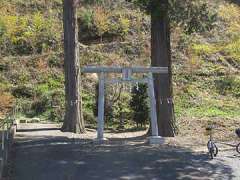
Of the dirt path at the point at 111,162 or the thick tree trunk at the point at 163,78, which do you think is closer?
the dirt path at the point at 111,162

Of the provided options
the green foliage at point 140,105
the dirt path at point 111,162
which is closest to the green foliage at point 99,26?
the green foliage at point 140,105

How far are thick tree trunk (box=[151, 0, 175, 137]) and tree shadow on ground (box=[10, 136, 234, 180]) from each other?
8.95ft

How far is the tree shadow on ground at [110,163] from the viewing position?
14.1 m

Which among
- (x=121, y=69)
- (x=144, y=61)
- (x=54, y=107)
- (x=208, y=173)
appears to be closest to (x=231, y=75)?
(x=144, y=61)

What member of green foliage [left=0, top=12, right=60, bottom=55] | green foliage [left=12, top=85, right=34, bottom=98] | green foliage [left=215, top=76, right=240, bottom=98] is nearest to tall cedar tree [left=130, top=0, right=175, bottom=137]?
green foliage [left=215, top=76, right=240, bottom=98]

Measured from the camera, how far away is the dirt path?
14148 mm

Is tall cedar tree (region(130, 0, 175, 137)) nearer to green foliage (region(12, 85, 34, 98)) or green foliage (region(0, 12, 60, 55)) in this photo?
green foliage (region(12, 85, 34, 98))

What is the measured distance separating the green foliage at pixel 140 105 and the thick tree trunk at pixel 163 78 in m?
2.39

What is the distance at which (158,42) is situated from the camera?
2139 cm

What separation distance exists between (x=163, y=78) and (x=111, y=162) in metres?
6.61

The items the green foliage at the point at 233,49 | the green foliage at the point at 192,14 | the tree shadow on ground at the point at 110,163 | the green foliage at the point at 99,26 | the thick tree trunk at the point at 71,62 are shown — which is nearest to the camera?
the tree shadow on ground at the point at 110,163

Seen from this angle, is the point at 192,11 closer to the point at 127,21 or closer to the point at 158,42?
the point at 158,42

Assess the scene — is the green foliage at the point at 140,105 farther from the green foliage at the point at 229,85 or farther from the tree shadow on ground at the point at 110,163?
the green foliage at the point at 229,85

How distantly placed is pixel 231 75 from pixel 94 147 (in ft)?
47.0
